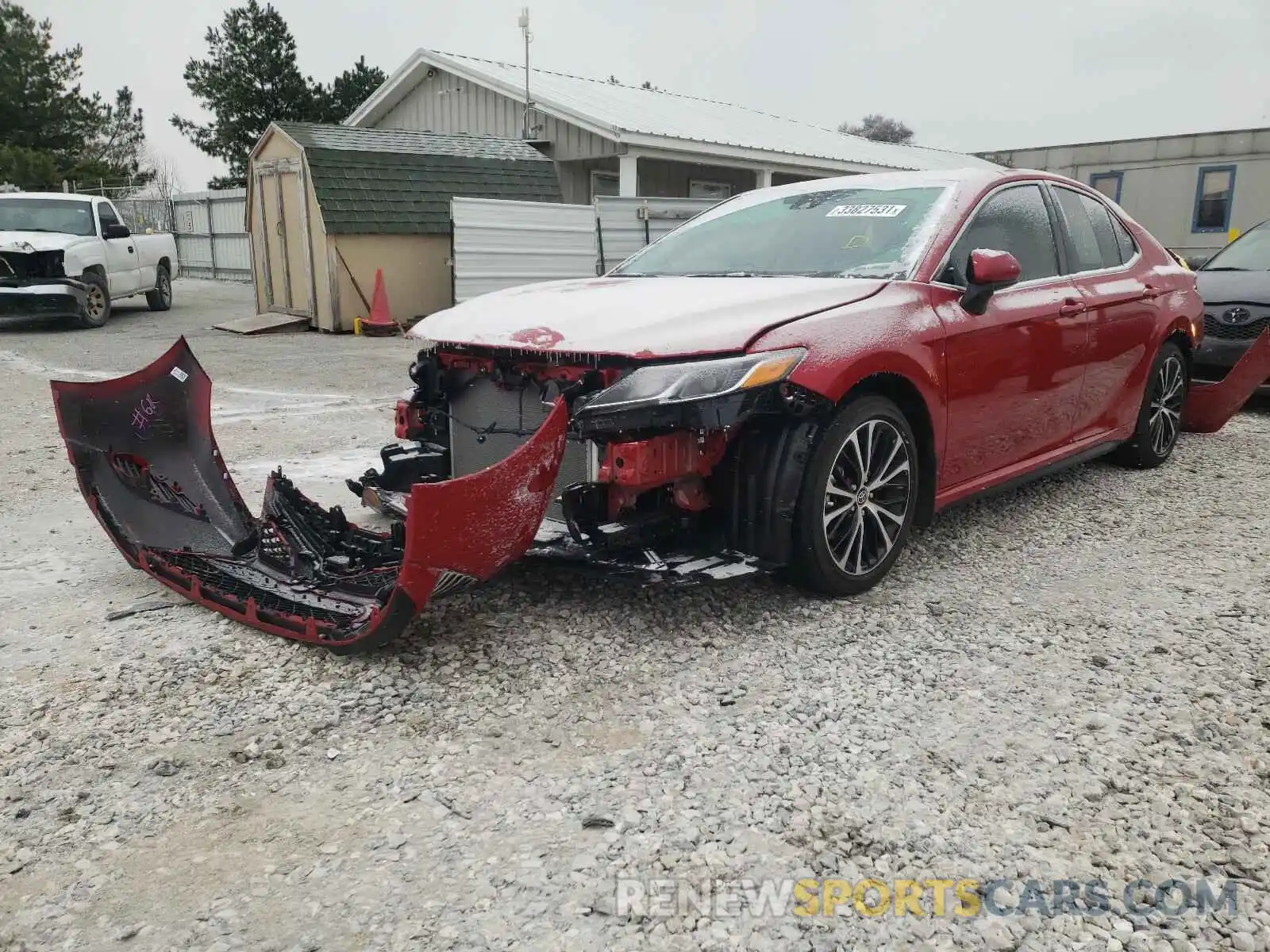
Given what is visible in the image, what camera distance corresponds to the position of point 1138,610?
3701mm

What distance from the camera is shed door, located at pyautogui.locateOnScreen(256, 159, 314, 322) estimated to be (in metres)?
14.3

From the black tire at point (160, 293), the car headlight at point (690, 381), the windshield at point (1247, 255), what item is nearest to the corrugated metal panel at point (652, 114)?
the black tire at point (160, 293)

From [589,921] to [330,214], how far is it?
13124 millimetres

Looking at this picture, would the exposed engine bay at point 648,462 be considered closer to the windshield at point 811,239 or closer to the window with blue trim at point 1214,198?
the windshield at point 811,239

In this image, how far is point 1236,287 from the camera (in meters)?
7.72

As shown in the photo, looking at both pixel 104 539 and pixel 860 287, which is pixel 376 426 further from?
pixel 860 287

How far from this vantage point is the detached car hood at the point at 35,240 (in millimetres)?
13039

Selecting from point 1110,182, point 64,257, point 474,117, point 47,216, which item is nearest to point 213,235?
point 474,117

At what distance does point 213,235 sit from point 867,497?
81.8 feet

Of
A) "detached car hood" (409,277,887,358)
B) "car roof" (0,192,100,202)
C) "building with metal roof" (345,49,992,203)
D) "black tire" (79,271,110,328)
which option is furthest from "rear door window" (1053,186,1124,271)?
"car roof" (0,192,100,202)

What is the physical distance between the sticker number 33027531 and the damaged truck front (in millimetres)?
12631

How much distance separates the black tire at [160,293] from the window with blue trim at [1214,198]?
68.2 feet

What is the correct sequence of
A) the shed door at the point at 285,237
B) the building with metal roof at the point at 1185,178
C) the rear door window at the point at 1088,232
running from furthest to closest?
the building with metal roof at the point at 1185,178, the shed door at the point at 285,237, the rear door window at the point at 1088,232

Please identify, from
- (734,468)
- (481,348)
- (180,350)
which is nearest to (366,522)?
(180,350)
